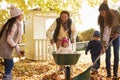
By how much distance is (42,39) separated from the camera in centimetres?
1795

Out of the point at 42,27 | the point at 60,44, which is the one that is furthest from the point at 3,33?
the point at 42,27

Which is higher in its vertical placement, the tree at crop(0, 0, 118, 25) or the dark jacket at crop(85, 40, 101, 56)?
the tree at crop(0, 0, 118, 25)

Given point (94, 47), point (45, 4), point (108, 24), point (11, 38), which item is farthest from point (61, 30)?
point (45, 4)

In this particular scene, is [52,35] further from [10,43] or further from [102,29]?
[10,43]

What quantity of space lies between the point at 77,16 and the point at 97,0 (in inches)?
110

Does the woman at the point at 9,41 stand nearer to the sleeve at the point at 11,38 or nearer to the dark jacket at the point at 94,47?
the sleeve at the point at 11,38

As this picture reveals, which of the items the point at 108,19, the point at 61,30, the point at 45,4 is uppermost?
the point at 45,4

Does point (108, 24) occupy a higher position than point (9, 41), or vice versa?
point (108, 24)

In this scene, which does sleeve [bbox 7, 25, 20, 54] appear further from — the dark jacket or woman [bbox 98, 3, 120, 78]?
the dark jacket

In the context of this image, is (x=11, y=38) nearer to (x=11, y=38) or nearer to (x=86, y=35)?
(x=11, y=38)

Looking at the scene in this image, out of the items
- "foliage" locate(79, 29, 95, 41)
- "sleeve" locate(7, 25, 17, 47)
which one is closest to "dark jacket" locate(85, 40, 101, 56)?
"sleeve" locate(7, 25, 17, 47)

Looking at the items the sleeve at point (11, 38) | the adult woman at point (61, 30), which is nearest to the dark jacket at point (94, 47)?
the adult woman at point (61, 30)

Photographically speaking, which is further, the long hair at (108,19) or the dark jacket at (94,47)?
the dark jacket at (94,47)

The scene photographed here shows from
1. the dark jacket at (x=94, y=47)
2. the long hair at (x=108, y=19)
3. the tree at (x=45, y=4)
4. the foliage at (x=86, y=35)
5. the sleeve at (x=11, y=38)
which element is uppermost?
the tree at (x=45, y=4)
